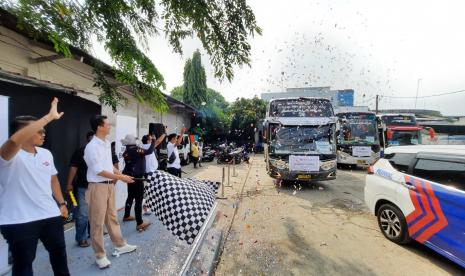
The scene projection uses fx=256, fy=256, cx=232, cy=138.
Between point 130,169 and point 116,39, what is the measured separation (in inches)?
90.0

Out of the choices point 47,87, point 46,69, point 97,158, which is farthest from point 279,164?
point 46,69

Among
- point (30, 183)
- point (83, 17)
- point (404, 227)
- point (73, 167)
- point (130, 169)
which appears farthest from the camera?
point (130, 169)

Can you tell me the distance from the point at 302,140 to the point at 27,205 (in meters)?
7.64

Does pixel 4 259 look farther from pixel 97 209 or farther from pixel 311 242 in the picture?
pixel 311 242

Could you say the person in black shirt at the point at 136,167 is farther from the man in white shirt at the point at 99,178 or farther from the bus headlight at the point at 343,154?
the bus headlight at the point at 343,154

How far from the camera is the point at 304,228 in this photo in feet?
17.2

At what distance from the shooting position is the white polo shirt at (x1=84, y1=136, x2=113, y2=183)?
3205 millimetres

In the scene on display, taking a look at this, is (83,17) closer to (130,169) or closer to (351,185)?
(130,169)

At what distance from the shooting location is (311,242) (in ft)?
14.9

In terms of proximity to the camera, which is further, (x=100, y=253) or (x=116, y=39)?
(x=116, y=39)

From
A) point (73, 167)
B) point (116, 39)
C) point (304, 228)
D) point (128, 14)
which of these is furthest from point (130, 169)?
point (304, 228)

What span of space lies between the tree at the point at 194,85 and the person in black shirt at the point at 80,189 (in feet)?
71.7

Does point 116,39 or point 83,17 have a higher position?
point 83,17

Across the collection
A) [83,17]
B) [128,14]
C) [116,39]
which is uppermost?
[128,14]
